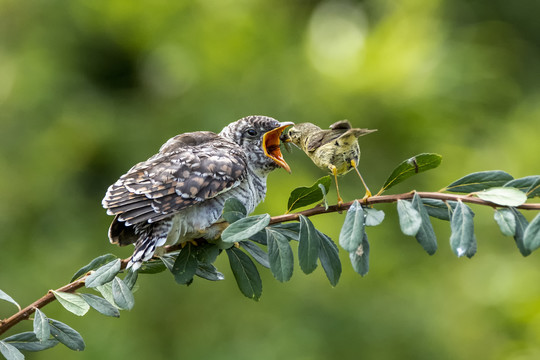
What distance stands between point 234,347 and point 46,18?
11.5 ft

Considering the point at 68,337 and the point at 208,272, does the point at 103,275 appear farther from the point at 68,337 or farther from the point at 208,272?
the point at 208,272

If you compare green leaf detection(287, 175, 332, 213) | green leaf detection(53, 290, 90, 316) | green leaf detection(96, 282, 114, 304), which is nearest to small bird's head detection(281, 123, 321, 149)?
green leaf detection(287, 175, 332, 213)

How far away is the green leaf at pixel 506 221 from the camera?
1.81 m

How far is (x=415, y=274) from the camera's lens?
5367 mm

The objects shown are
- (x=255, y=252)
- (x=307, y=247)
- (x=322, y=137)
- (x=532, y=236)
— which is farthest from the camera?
(x=322, y=137)

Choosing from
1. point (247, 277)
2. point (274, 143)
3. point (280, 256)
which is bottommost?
point (247, 277)

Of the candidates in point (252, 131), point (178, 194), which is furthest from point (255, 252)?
point (252, 131)

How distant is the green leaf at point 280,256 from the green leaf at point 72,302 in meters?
0.57

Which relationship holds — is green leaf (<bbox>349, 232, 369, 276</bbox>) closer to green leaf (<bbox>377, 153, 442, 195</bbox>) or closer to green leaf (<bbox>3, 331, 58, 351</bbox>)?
green leaf (<bbox>377, 153, 442, 195</bbox>)

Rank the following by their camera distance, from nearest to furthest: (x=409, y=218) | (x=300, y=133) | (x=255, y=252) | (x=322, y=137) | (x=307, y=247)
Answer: (x=409, y=218)
(x=307, y=247)
(x=255, y=252)
(x=322, y=137)
(x=300, y=133)

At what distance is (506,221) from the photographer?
1831mm

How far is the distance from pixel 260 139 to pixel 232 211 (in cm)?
91

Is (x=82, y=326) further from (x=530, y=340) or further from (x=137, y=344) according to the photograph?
(x=530, y=340)

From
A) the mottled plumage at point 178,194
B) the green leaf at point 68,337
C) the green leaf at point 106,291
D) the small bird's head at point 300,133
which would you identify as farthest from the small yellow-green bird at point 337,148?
the green leaf at point 68,337
